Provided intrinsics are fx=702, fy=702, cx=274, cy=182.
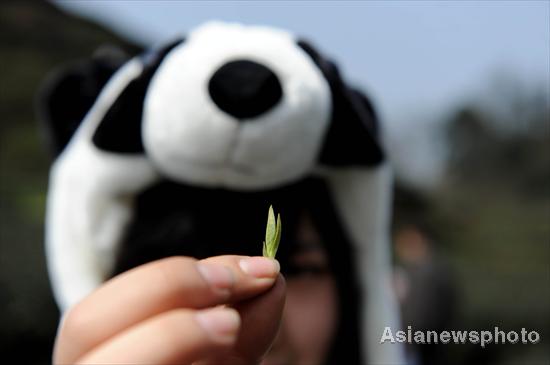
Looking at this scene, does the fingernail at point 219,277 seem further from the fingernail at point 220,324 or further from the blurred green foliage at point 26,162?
the blurred green foliage at point 26,162

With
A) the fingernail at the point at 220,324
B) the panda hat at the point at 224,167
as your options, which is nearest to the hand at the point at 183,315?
the fingernail at the point at 220,324

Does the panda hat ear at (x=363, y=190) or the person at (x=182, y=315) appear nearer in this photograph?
the person at (x=182, y=315)

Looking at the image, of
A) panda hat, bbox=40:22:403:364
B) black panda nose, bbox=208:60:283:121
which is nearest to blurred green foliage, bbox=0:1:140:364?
panda hat, bbox=40:22:403:364

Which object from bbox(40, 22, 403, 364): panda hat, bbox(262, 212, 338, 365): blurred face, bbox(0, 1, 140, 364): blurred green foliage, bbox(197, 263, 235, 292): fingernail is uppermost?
bbox(197, 263, 235, 292): fingernail

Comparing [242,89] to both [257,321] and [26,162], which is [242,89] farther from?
[26,162]

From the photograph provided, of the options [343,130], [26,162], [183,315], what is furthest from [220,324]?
[26,162]

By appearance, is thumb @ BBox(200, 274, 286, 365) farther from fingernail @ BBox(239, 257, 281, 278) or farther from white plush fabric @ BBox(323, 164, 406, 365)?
white plush fabric @ BBox(323, 164, 406, 365)
